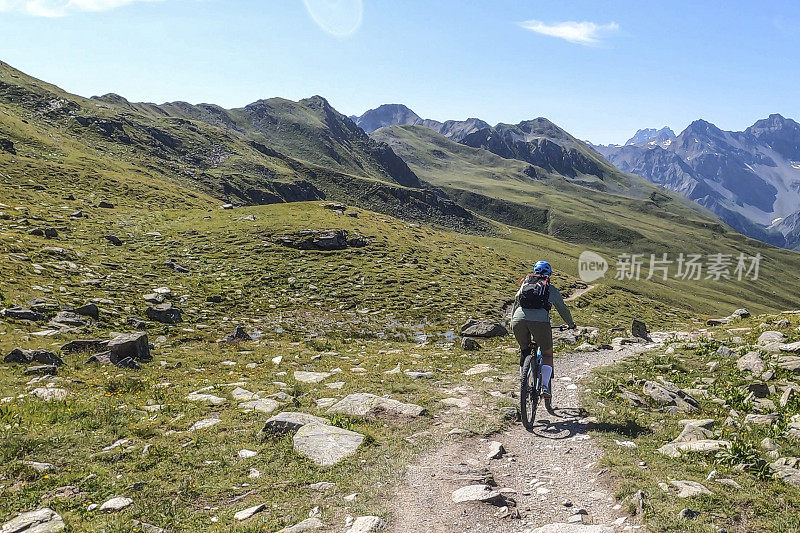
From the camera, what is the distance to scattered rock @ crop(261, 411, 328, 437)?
1053 centimetres

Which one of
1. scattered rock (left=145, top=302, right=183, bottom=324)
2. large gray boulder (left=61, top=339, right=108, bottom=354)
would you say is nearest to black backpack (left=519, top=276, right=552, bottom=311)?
large gray boulder (left=61, top=339, right=108, bottom=354)

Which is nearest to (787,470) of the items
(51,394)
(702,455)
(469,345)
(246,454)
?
(702,455)

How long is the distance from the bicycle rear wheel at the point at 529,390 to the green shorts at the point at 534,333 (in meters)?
0.43

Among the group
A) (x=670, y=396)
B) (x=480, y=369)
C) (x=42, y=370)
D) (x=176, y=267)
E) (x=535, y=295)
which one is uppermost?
(x=535, y=295)

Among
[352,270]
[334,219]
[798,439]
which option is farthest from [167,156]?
[798,439]

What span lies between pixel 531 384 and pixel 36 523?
11260mm

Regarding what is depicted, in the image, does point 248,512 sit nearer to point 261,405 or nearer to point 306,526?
point 306,526

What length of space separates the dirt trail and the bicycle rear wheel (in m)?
0.30

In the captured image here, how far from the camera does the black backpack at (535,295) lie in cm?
1176

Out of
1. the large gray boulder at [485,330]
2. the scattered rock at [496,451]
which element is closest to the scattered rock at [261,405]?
the scattered rock at [496,451]

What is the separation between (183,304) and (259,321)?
462 centimetres

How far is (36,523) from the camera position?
698cm

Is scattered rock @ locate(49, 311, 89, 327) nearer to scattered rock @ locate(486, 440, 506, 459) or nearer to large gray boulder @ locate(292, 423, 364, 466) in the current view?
large gray boulder @ locate(292, 423, 364, 466)

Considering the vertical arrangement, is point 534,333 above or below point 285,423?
above
